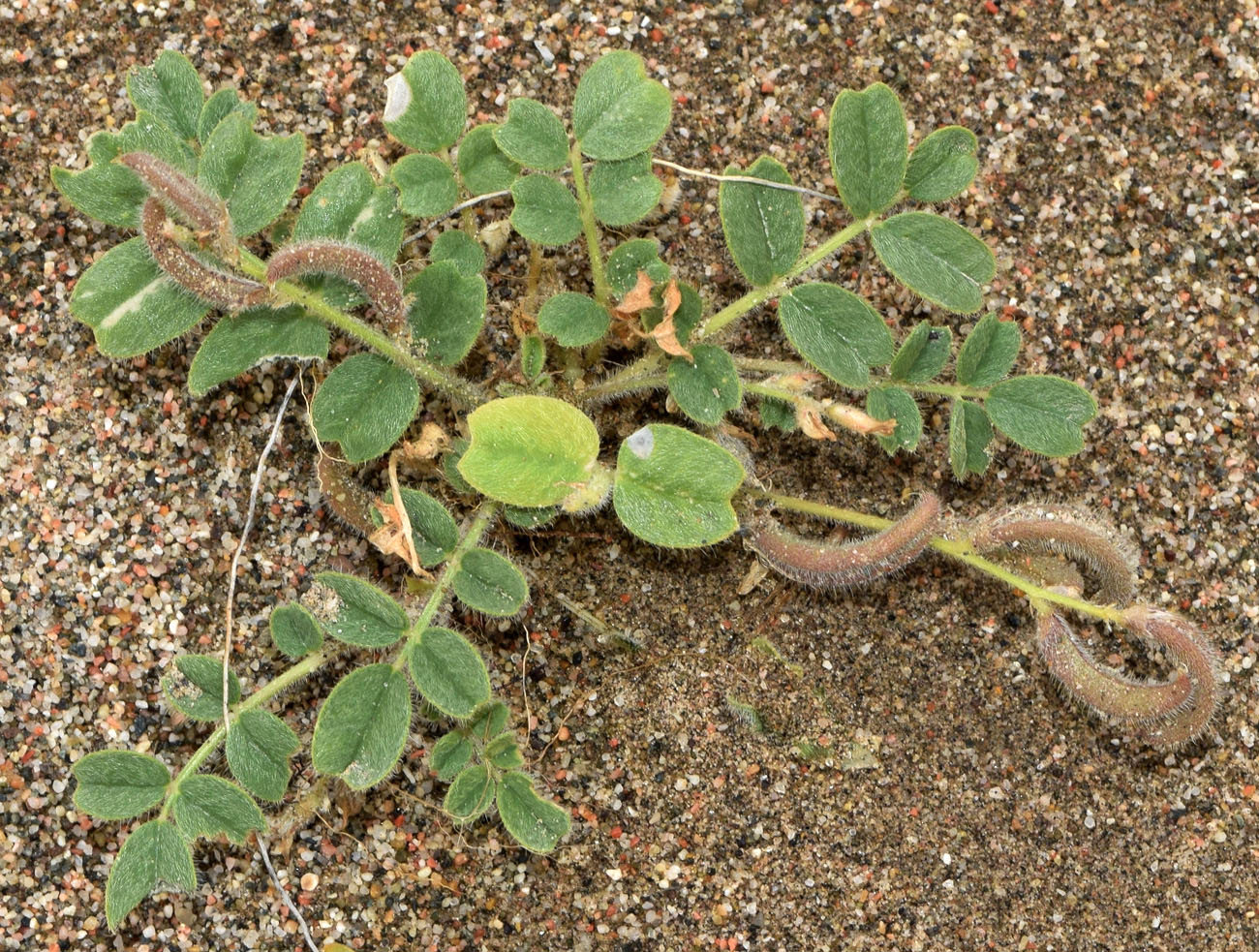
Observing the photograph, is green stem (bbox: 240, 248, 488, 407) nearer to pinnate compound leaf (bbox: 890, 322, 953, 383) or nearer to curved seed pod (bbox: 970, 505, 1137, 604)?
pinnate compound leaf (bbox: 890, 322, 953, 383)

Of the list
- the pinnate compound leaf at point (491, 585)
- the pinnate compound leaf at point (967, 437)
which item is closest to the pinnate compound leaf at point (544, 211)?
the pinnate compound leaf at point (491, 585)

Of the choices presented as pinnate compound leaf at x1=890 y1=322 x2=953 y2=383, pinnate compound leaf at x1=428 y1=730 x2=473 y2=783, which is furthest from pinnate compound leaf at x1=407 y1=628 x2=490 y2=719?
pinnate compound leaf at x1=890 y1=322 x2=953 y2=383

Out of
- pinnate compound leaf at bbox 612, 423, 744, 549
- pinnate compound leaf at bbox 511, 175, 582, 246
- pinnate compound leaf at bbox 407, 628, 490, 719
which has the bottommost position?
pinnate compound leaf at bbox 407, 628, 490, 719

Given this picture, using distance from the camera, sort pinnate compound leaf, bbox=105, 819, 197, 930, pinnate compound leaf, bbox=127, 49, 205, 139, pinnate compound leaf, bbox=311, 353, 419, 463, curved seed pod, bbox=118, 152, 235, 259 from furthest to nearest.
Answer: pinnate compound leaf, bbox=127, 49, 205, 139
pinnate compound leaf, bbox=311, 353, 419, 463
pinnate compound leaf, bbox=105, 819, 197, 930
curved seed pod, bbox=118, 152, 235, 259

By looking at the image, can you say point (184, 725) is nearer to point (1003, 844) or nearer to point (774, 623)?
point (774, 623)

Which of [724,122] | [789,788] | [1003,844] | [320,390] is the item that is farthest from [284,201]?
[1003,844]

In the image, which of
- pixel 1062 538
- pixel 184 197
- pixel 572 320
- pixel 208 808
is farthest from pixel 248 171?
pixel 1062 538

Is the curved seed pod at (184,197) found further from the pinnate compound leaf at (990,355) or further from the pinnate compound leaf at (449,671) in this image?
the pinnate compound leaf at (990,355)
